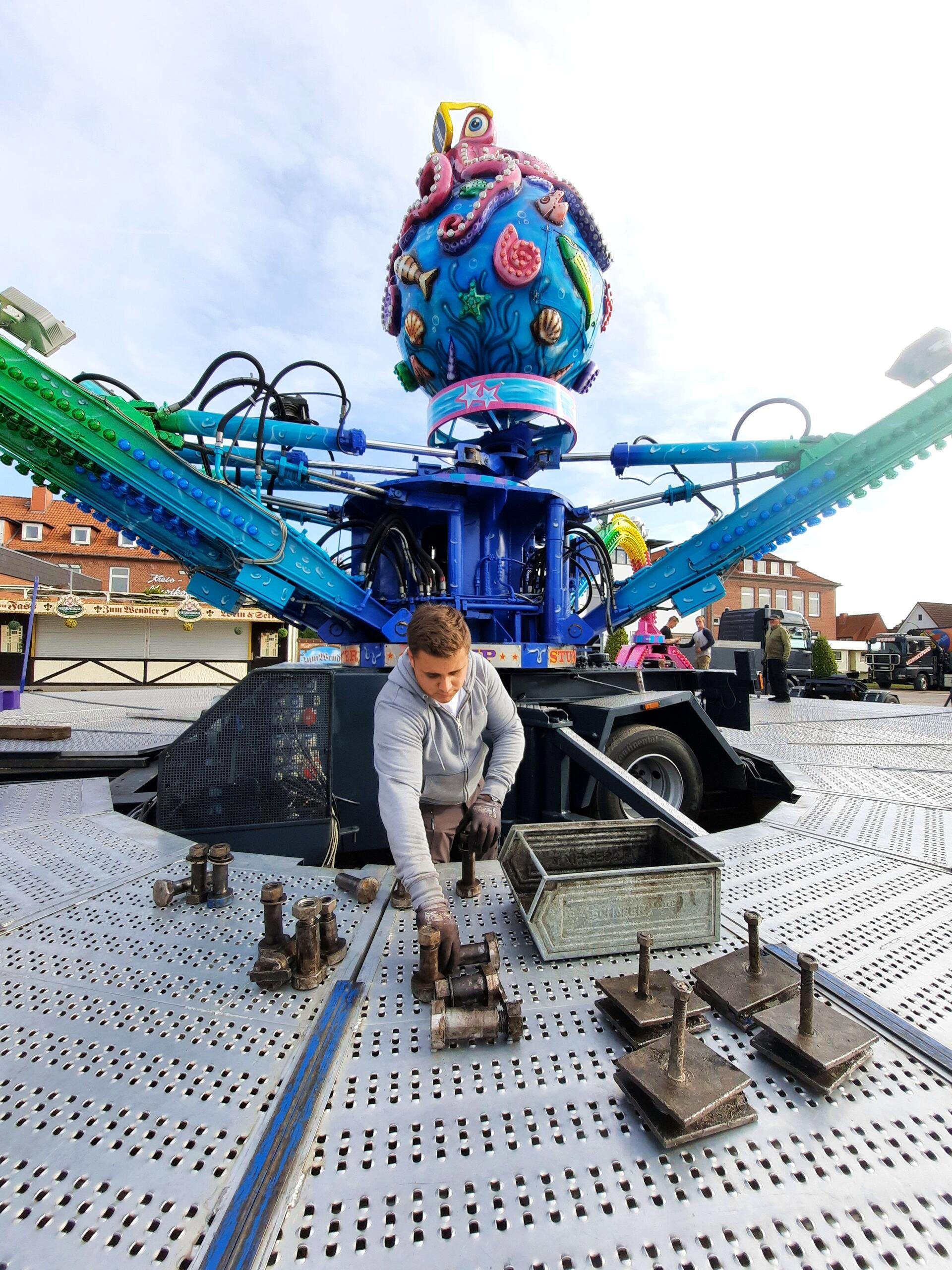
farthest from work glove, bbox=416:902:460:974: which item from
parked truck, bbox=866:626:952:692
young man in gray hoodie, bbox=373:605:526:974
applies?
parked truck, bbox=866:626:952:692

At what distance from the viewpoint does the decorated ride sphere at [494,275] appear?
5.32 metres

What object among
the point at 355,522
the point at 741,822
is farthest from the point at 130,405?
the point at 741,822

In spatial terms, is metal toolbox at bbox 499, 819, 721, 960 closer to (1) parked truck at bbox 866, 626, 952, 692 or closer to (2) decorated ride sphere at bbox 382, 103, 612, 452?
(2) decorated ride sphere at bbox 382, 103, 612, 452

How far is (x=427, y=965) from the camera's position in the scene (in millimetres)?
1614

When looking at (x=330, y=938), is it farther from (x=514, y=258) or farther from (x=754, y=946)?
(x=514, y=258)

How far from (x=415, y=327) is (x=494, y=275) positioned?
971 millimetres

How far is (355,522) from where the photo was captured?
5.77m

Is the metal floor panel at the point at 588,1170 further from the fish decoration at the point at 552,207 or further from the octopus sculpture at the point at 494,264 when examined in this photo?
the fish decoration at the point at 552,207

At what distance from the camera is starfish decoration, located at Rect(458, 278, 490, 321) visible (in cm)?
540

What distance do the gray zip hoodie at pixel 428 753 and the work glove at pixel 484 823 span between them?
4 centimetres

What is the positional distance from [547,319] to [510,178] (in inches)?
50.1

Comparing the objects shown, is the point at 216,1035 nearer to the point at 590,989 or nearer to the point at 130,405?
the point at 590,989

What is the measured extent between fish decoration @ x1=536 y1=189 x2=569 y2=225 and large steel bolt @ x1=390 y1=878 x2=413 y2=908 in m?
5.84

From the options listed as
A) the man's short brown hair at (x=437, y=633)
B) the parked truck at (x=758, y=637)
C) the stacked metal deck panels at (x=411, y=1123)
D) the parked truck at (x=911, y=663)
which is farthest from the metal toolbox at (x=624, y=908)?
the parked truck at (x=911, y=663)
